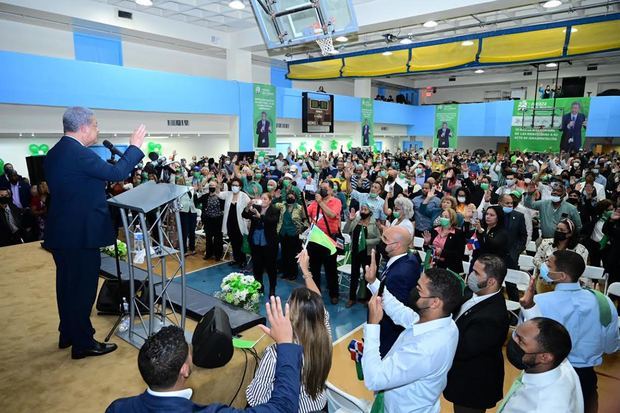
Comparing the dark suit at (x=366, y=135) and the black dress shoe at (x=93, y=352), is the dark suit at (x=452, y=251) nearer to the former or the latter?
the black dress shoe at (x=93, y=352)

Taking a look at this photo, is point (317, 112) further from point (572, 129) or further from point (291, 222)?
point (291, 222)

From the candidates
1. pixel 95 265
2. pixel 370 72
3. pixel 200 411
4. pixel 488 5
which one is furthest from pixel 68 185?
pixel 370 72

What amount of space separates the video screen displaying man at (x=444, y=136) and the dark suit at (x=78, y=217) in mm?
21685

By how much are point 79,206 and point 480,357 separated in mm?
2696

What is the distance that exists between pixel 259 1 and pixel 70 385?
18.1 feet

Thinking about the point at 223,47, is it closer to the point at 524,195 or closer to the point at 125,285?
the point at 524,195

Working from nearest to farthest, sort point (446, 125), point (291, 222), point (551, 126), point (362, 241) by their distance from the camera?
1. point (362, 241)
2. point (291, 222)
3. point (551, 126)
4. point (446, 125)

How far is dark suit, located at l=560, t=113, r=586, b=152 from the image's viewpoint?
17.0m

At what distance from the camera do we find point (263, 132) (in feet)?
49.5

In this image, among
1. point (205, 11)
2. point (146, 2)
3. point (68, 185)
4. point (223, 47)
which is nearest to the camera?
point (68, 185)

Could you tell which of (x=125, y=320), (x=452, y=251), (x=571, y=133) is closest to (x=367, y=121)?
(x=571, y=133)

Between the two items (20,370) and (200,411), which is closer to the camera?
(200,411)

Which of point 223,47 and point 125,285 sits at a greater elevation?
point 223,47

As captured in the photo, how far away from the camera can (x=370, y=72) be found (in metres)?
10.6
